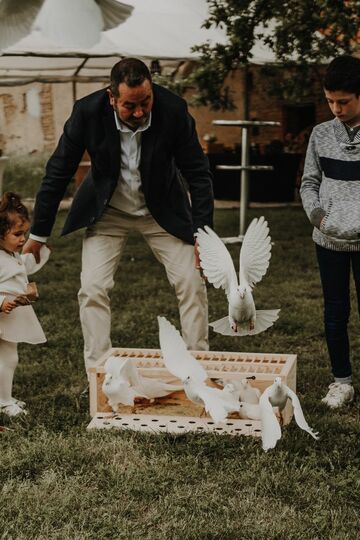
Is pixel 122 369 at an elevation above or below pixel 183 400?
above

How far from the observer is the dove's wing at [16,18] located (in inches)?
353

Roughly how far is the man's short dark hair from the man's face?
0.02 meters

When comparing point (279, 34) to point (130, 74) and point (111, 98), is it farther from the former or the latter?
point (130, 74)

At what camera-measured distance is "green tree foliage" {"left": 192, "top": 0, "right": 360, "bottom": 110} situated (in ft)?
30.3

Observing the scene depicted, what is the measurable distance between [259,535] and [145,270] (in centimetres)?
613

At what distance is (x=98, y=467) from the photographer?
373 centimetres

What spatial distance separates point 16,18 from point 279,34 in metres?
2.99

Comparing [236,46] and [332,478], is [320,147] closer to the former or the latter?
[332,478]

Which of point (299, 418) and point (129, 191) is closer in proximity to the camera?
point (299, 418)

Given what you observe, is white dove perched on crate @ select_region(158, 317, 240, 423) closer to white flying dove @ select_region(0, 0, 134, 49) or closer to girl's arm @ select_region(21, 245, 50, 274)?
girl's arm @ select_region(21, 245, 50, 274)

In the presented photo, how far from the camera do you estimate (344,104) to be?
163 inches

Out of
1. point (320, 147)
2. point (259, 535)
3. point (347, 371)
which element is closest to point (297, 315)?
point (347, 371)

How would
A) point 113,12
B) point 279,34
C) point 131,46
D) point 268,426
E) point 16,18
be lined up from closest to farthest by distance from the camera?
point 268,426 → point 16,18 → point 279,34 → point 113,12 → point 131,46

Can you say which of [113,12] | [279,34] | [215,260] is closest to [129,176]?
[215,260]
